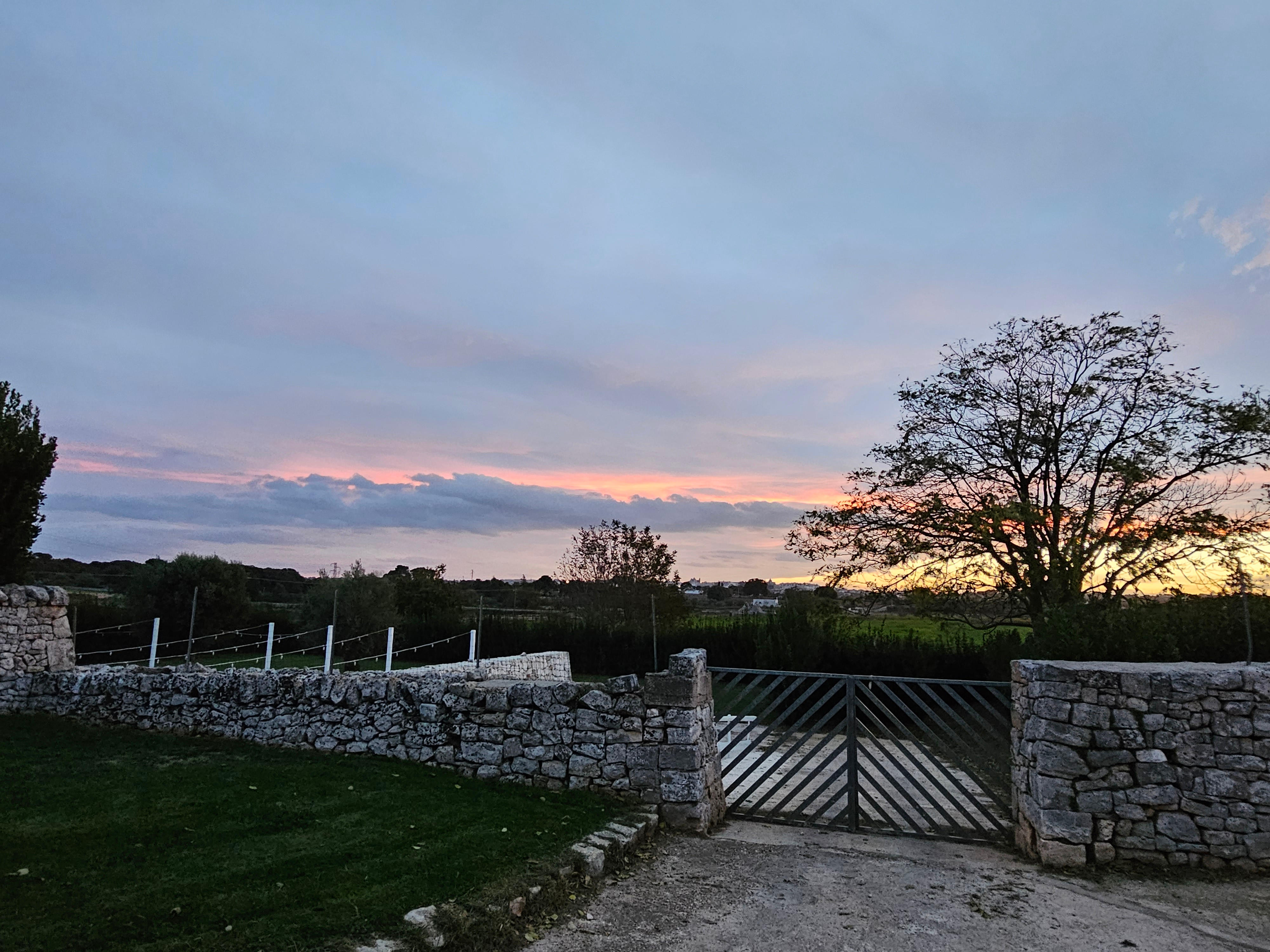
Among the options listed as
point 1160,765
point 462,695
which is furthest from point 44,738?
point 1160,765

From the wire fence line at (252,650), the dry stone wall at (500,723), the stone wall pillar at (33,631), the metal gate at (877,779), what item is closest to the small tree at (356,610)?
the wire fence line at (252,650)

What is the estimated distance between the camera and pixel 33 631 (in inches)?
456

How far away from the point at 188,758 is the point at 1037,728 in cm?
915

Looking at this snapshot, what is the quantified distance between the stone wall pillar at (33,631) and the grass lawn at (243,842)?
319cm

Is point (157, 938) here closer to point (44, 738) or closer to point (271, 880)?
point (271, 880)

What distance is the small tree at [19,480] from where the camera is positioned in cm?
1627

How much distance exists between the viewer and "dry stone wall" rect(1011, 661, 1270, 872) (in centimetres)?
617

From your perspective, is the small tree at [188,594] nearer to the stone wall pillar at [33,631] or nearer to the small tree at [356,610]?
the small tree at [356,610]

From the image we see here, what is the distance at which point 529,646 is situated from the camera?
2612 cm

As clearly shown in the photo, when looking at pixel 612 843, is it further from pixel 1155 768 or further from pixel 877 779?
pixel 877 779

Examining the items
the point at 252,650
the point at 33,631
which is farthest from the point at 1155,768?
the point at 252,650

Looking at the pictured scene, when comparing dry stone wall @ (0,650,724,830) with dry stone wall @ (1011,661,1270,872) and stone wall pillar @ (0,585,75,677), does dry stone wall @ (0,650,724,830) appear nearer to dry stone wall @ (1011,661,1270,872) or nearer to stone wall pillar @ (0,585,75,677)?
stone wall pillar @ (0,585,75,677)

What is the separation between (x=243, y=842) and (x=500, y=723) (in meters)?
2.81

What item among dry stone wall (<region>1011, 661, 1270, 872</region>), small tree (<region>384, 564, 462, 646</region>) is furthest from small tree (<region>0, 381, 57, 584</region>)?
dry stone wall (<region>1011, 661, 1270, 872</region>)
